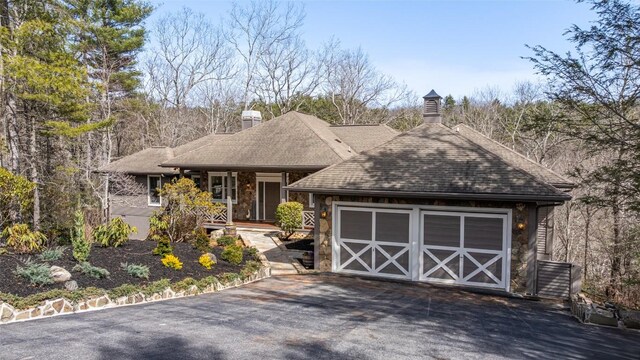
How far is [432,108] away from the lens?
1535 cm

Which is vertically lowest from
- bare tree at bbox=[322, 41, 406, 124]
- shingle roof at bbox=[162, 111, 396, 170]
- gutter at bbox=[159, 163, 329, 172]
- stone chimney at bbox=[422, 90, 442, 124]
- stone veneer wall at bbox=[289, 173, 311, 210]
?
stone veneer wall at bbox=[289, 173, 311, 210]

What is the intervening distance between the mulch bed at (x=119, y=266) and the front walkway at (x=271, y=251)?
3.32ft

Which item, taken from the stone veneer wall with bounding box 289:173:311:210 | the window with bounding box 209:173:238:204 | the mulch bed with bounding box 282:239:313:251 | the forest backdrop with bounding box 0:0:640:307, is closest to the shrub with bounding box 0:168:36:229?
the forest backdrop with bounding box 0:0:640:307

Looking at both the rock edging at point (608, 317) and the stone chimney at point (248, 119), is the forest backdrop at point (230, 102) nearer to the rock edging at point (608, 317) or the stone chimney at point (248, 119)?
the rock edging at point (608, 317)

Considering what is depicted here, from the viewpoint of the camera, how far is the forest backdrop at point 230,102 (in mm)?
9328

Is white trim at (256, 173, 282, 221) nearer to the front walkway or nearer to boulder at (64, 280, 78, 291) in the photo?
the front walkway

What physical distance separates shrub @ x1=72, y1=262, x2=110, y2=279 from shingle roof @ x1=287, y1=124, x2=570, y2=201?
5.48 meters

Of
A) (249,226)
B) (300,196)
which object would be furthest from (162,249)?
(300,196)

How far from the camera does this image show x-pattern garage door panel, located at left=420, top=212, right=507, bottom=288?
1117 centimetres

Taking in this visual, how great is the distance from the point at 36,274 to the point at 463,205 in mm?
9614

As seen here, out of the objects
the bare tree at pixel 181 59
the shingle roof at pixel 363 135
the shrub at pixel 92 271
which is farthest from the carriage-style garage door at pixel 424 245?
the bare tree at pixel 181 59

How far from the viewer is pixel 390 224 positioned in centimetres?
1216

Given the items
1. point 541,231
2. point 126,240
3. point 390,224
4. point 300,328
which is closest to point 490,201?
point 390,224

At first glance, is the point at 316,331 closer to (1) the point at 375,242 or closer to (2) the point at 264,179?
(1) the point at 375,242
